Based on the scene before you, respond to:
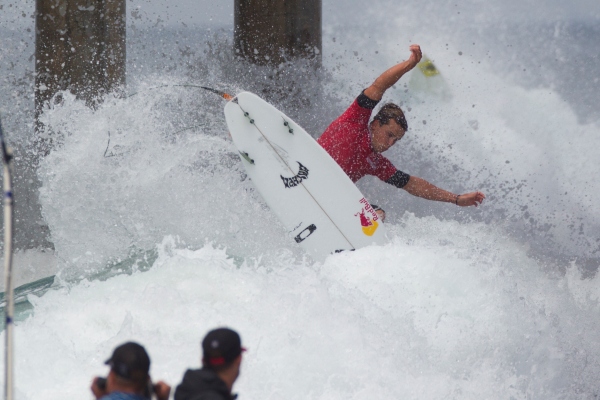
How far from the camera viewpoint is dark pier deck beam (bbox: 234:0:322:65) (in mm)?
6645

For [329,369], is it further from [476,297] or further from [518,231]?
[518,231]

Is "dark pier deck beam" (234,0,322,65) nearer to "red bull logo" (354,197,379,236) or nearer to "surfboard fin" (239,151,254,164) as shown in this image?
"surfboard fin" (239,151,254,164)

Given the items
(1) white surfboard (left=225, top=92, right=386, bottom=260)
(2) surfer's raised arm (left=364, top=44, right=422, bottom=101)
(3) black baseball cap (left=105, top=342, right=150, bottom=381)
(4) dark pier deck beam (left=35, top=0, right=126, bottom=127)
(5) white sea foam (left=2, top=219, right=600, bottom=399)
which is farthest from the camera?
(4) dark pier deck beam (left=35, top=0, right=126, bottom=127)

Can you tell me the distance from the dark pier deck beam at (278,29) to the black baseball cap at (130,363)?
521cm

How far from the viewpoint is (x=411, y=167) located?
23.9 ft

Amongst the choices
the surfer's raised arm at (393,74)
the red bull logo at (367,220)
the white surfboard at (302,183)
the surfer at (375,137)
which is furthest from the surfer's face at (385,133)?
the red bull logo at (367,220)

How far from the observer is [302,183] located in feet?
15.4

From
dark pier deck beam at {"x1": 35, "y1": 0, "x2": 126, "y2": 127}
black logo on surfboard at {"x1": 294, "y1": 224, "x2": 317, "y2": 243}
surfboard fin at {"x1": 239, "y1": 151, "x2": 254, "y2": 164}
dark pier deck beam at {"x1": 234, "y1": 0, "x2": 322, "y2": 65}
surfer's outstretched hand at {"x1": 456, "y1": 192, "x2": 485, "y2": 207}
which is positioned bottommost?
surfer's outstretched hand at {"x1": 456, "y1": 192, "x2": 485, "y2": 207}

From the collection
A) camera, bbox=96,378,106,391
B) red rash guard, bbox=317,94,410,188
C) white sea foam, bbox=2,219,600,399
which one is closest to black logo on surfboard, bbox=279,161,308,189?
red rash guard, bbox=317,94,410,188

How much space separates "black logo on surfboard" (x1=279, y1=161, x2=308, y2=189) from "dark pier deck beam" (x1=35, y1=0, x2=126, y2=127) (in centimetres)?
230

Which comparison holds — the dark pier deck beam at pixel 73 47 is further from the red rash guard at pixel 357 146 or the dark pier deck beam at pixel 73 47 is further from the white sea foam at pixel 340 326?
the red rash guard at pixel 357 146

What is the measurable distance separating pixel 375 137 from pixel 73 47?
3028 millimetres

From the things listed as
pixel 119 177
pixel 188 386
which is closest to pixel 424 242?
pixel 119 177

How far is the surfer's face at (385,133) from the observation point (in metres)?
4.48
